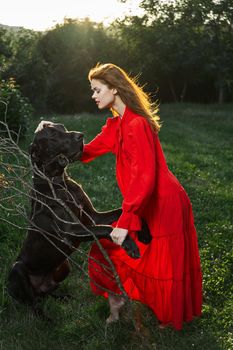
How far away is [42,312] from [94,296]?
717 millimetres

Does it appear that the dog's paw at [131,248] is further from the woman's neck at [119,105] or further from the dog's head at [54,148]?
the woman's neck at [119,105]

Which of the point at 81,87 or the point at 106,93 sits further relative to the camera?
the point at 81,87

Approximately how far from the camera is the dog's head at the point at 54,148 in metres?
4.73

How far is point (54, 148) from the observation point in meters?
4.72

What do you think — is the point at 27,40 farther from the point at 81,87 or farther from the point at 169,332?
the point at 169,332

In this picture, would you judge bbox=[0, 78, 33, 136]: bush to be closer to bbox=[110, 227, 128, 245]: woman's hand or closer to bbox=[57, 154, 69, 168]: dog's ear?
bbox=[57, 154, 69, 168]: dog's ear

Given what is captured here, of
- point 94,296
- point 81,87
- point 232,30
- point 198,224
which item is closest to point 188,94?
point 232,30

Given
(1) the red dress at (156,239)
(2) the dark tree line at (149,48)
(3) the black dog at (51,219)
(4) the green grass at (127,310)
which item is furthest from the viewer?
(2) the dark tree line at (149,48)

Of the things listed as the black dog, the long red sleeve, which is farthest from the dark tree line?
the long red sleeve

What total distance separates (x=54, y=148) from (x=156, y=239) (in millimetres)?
1177

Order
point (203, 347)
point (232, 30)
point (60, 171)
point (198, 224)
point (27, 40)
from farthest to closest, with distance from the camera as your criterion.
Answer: point (232, 30), point (27, 40), point (198, 224), point (60, 171), point (203, 347)

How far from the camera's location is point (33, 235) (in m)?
5.00

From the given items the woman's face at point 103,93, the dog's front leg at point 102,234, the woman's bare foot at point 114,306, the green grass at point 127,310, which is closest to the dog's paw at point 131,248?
the dog's front leg at point 102,234

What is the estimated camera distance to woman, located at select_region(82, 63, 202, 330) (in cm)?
439
